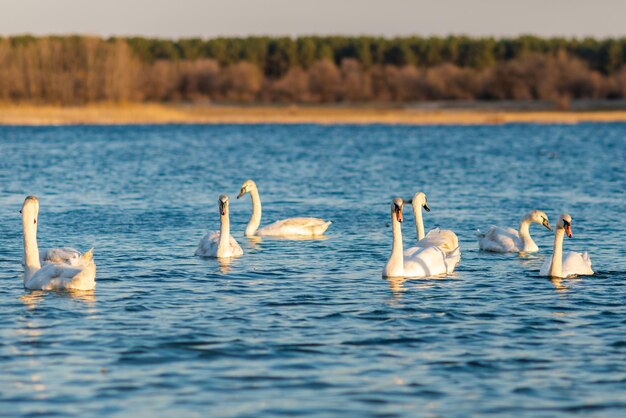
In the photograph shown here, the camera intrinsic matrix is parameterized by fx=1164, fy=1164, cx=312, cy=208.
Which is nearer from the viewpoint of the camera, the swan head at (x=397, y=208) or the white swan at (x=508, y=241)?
the swan head at (x=397, y=208)

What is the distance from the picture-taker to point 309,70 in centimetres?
11938

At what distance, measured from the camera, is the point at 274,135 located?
6869 cm

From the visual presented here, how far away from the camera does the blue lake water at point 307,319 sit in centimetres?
1009

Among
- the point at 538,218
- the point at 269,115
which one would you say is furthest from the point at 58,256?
the point at 269,115

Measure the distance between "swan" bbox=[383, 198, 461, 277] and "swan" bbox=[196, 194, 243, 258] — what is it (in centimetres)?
300

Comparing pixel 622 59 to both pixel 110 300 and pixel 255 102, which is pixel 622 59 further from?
pixel 110 300

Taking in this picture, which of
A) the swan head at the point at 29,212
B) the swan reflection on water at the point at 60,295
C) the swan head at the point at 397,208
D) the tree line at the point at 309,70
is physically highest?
the tree line at the point at 309,70

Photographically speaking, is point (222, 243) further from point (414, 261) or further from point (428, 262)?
point (428, 262)

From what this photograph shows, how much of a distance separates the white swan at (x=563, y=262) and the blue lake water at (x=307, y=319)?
0.24 m

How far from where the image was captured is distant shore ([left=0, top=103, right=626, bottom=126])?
67812 millimetres

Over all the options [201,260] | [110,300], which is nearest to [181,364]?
[110,300]

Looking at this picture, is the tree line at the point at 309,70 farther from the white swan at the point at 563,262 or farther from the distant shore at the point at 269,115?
the white swan at the point at 563,262

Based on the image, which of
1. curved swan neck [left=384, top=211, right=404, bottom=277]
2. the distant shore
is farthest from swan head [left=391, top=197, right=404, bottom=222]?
the distant shore

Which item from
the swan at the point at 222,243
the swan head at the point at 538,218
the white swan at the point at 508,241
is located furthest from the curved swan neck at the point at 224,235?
the swan head at the point at 538,218
